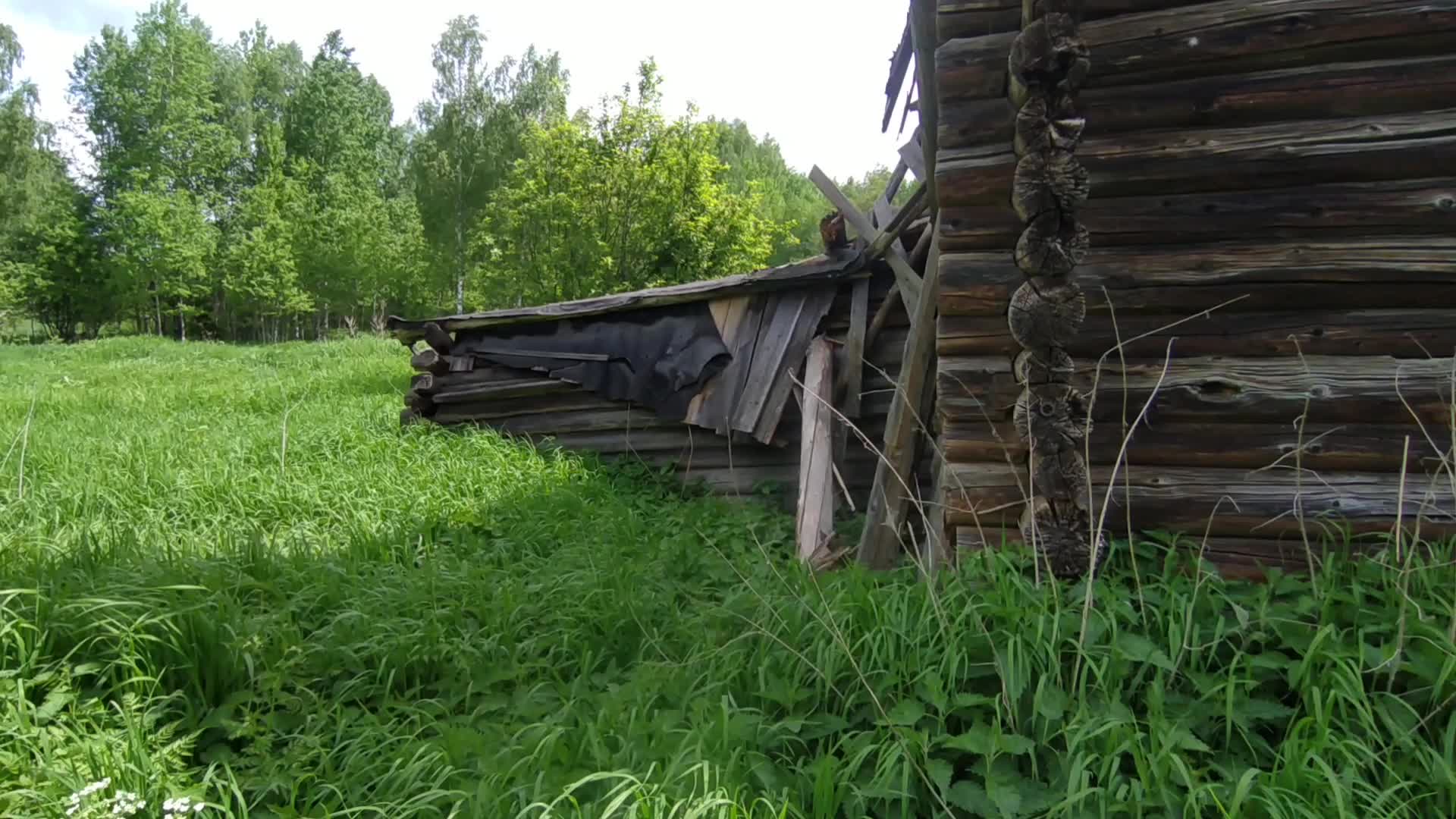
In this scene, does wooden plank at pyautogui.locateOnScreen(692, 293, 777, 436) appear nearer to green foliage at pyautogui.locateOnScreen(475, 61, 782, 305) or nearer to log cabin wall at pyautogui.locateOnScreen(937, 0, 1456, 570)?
log cabin wall at pyautogui.locateOnScreen(937, 0, 1456, 570)

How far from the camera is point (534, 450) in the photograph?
7410 mm

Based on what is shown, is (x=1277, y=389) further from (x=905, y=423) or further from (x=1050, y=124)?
(x=905, y=423)

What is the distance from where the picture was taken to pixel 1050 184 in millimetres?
3018

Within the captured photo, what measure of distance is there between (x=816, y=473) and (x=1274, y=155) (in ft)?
11.0

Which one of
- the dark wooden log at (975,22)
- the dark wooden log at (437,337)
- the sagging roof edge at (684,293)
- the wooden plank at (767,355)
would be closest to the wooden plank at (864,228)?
the sagging roof edge at (684,293)

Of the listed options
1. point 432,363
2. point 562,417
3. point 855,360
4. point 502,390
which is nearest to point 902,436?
point 855,360

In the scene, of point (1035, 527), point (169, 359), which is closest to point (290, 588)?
point (1035, 527)

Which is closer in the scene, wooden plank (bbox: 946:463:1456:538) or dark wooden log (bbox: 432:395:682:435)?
wooden plank (bbox: 946:463:1456:538)

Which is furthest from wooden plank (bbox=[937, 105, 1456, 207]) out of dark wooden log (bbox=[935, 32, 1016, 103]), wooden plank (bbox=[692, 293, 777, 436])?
wooden plank (bbox=[692, 293, 777, 436])

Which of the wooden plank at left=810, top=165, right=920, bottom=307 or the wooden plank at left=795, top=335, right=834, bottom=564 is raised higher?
the wooden plank at left=810, top=165, right=920, bottom=307

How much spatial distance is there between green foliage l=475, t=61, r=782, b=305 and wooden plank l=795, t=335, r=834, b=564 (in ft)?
42.2

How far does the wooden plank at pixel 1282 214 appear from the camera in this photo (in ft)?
10.2

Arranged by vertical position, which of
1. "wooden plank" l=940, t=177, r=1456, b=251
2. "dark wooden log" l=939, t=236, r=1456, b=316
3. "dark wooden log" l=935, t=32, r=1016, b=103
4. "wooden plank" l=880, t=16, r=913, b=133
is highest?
"wooden plank" l=880, t=16, r=913, b=133

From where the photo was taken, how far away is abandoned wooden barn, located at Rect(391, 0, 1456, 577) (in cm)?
306
